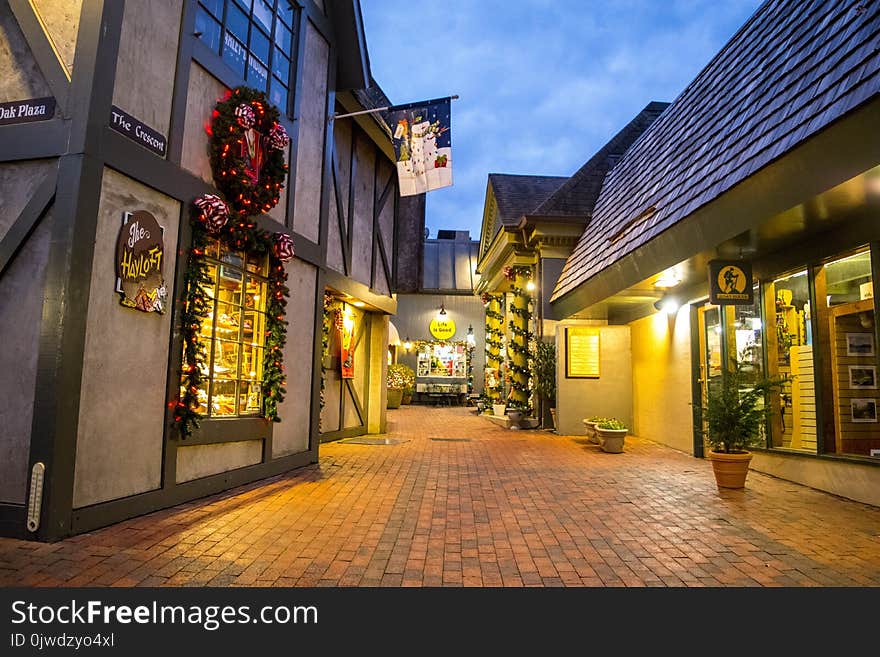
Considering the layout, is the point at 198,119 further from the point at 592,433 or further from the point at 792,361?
the point at 592,433

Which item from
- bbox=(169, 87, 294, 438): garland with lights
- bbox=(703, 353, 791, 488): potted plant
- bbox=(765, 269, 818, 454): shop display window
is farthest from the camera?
bbox=(765, 269, 818, 454): shop display window

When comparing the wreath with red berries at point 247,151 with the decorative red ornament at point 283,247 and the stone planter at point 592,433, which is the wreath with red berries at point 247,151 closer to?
the decorative red ornament at point 283,247

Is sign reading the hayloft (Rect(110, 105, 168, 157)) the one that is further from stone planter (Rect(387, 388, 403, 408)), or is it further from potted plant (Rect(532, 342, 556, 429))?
stone planter (Rect(387, 388, 403, 408))

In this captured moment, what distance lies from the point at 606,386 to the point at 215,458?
337 inches

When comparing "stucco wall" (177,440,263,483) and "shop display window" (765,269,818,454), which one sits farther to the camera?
"shop display window" (765,269,818,454)

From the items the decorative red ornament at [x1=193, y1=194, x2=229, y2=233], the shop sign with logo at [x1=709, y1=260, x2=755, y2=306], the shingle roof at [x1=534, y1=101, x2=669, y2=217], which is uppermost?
the shingle roof at [x1=534, y1=101, x2=669, y2=217]

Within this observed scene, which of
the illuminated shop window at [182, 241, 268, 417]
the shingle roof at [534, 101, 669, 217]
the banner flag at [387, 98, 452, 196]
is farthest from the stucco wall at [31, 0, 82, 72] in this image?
the shingle roof at [534, 101, 669, 217]

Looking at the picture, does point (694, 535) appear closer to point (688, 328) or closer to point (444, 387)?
point (688, 328)

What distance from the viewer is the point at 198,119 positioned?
5676 mm

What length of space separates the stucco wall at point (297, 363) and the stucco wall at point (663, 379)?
628 centimetres

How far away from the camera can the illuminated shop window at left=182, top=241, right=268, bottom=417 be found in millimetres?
5984

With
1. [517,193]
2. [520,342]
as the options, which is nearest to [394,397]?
[520,342]

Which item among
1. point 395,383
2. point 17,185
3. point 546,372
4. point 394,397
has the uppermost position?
point 17,185

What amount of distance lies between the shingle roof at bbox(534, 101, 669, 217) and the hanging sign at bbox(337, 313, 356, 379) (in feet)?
17.9
